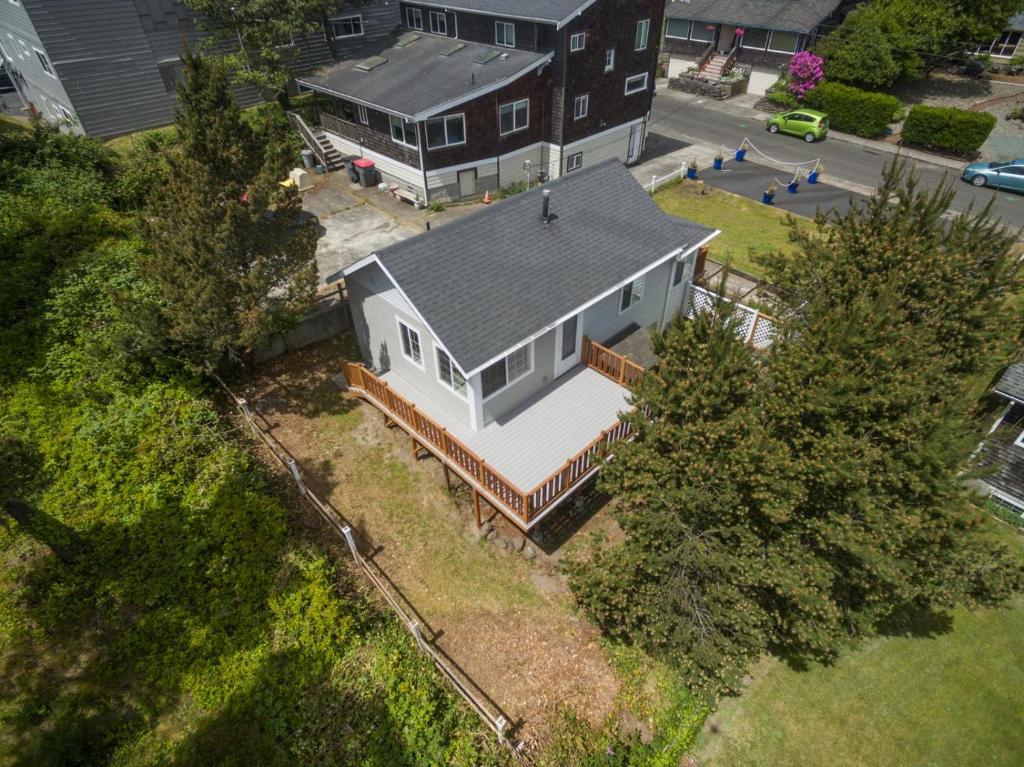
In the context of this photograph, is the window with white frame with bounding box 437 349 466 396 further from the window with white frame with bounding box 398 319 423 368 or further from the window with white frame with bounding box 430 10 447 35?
the window with white frame with bounding box 430 10 447 35

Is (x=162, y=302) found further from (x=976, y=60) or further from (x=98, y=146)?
(x=976, y=60)

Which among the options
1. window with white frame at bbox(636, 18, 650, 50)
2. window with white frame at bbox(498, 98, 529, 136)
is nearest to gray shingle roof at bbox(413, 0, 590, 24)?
window with white frame at bbox(498, 98, 529, 136)

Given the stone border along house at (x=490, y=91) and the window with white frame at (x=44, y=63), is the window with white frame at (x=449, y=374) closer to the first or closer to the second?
the stone border along house at (x=490, y=91)

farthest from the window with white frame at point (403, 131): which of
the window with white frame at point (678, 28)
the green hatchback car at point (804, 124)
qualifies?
the window with white frame at point (678, 28)

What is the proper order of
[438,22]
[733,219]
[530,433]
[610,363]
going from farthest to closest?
[438,22] < [733,219] < [610,363] < [530,433]

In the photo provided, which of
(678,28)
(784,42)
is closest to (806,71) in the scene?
(784,42)

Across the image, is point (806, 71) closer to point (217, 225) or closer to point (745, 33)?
point (745, 33)
